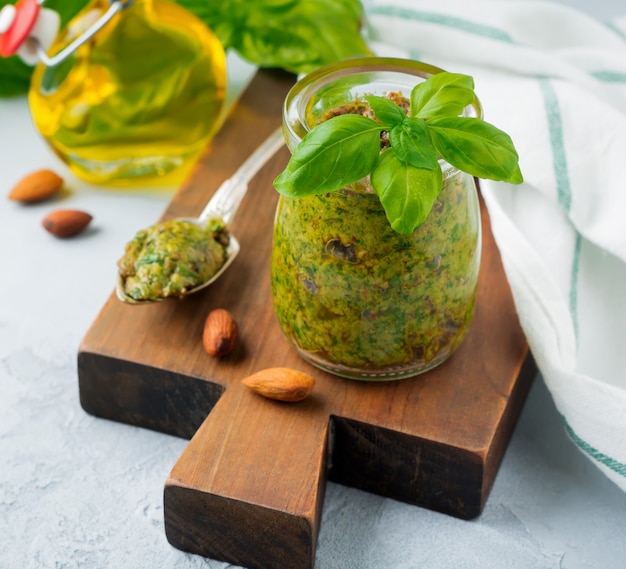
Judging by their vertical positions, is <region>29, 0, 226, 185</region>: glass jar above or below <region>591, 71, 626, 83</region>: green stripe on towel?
below

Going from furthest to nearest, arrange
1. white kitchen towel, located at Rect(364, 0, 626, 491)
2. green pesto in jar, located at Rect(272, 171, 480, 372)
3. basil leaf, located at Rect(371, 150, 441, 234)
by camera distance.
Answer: white kitchen towel, located at Rect(364, 0, 626, 491) < green pesto in jar, located at Rect(272, 171, 480, 372) < basil leaf, located at Rect(371, 150, 441, 234)

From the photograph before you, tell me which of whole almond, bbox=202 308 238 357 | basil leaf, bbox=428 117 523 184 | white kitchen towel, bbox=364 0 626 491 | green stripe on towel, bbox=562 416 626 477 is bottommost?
green stripe on towel, bbox=562 416 626 477

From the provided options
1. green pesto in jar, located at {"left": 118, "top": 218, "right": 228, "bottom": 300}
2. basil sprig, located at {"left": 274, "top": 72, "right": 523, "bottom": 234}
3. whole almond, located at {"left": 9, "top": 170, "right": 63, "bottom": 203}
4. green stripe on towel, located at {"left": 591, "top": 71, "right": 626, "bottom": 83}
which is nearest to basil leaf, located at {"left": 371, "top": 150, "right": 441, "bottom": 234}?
basil sprig, located at {"left": 274, "top": 72, "right": 523, "bottom": 234}

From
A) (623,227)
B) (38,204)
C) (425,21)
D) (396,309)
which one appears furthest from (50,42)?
(623,227)

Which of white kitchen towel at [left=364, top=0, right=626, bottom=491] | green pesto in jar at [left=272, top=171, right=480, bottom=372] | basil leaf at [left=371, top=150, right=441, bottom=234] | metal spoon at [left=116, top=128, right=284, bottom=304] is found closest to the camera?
basil leaf at [left=371, top=150, right=441, bottom=234]

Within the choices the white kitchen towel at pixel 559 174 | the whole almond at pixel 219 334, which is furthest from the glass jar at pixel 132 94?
the whole almond at pixel 219 334

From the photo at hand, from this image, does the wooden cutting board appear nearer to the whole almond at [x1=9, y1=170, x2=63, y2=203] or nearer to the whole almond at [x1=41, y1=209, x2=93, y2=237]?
the whole almond at [x1=41, y1=209, x2=93, y2=237]
